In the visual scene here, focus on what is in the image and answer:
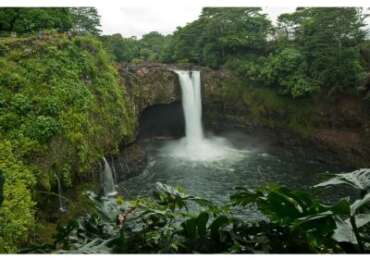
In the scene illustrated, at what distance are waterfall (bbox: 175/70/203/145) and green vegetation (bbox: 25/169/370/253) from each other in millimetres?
17929

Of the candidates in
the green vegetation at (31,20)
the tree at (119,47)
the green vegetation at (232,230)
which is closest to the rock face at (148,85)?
the green vegetation at (31,20)

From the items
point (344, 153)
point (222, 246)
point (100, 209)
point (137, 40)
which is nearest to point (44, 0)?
point (100, 209)

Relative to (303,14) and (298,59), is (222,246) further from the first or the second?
(303,14)

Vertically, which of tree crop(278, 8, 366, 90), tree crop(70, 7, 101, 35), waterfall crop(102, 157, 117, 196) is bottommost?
waterfall crop(102, 157, 117, 196)

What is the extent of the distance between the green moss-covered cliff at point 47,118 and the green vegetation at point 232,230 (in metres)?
5.09

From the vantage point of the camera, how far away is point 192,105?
20.4m


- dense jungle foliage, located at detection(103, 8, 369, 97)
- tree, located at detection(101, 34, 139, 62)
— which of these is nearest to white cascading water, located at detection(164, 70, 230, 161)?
dense jungle foliage, located at detection(103, 8, 369, 97)

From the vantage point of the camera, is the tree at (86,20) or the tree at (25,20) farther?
the tree at (86,20)

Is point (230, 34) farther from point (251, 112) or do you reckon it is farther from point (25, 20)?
point (25, 20)

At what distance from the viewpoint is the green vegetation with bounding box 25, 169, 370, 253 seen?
1.54 meters

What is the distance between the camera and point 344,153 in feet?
53.4

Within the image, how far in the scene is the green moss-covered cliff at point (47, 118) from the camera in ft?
25.5

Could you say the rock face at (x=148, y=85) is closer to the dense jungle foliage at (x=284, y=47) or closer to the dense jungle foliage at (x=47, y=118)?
the dense jungle foliage at (x=284, y=47)

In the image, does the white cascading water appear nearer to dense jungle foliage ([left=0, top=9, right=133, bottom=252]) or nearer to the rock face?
the rock face
